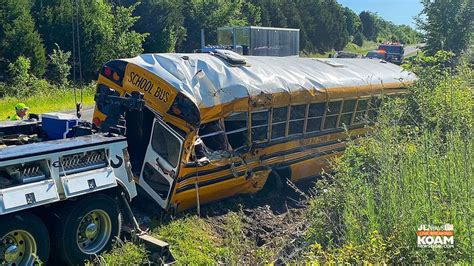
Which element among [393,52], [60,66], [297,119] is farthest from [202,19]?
[297,119]

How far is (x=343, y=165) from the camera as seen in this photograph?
25.3 feet

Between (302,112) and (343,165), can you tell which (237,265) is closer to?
(343,165)

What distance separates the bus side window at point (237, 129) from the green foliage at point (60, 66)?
73.4ft

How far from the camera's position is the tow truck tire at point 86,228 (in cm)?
613

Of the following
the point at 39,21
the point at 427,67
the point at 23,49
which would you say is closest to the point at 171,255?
the point at 427,67

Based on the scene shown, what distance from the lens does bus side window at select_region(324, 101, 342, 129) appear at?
11523 millimetres

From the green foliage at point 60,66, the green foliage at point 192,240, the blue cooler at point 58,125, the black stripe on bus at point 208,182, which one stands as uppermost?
the blue cooler at point 58,125

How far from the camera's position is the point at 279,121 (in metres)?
10.2

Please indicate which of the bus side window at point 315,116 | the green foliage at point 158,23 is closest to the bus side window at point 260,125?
the bus side window at point 315,116

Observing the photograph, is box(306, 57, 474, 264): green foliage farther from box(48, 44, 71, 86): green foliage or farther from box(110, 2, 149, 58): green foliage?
box(110, 2, 149, 58): green foliage

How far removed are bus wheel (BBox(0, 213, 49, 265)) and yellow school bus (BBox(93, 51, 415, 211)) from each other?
2.59 meters

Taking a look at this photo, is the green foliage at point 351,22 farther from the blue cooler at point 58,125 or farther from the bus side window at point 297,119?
the blue cooler at point 58,125

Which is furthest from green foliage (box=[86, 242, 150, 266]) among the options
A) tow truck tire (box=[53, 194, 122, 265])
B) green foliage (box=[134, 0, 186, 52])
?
green foliage (box=[134, 0, 186, 52])

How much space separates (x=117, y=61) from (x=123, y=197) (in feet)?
10.3
